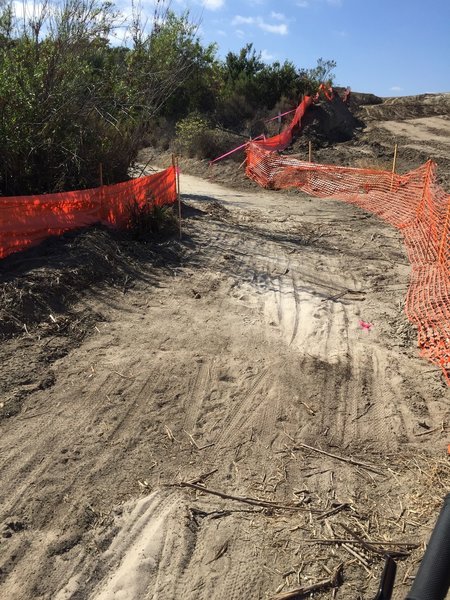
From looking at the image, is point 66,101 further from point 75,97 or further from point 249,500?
point 249,500

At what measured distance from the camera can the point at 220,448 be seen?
4656 millimetres

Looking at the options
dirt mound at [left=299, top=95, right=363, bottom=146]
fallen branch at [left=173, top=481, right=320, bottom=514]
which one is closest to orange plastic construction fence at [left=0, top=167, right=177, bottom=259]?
fallen branch at [left=173, top=481, right=320, bottom=514]

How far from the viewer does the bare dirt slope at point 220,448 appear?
3.51m

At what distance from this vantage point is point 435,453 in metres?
4.57

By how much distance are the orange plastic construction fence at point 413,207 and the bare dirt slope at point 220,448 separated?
31cm

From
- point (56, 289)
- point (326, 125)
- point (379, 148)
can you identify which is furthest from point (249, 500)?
point (326, 125)

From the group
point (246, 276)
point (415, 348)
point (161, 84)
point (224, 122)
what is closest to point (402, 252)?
point (246, 276)

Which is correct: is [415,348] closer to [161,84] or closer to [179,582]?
[179,582]

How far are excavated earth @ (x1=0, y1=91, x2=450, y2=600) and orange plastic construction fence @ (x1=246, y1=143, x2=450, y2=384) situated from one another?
1.21 ft

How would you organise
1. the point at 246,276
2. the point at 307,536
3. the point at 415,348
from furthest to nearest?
1. the point at 246,276
2. the point at 415,348
3. the point at 307,536

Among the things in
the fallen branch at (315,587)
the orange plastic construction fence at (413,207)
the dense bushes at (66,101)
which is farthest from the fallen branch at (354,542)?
the dense bushes at (66,101)

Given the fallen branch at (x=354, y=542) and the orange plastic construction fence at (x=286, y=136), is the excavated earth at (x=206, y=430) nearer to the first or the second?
the fallen branch at (x=354, y=542)

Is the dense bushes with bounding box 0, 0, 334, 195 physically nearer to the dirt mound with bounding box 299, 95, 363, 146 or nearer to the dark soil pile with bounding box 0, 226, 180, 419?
the dark soil pile with bounding box 0, 226, 180, 419

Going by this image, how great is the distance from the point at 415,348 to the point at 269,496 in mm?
3186
